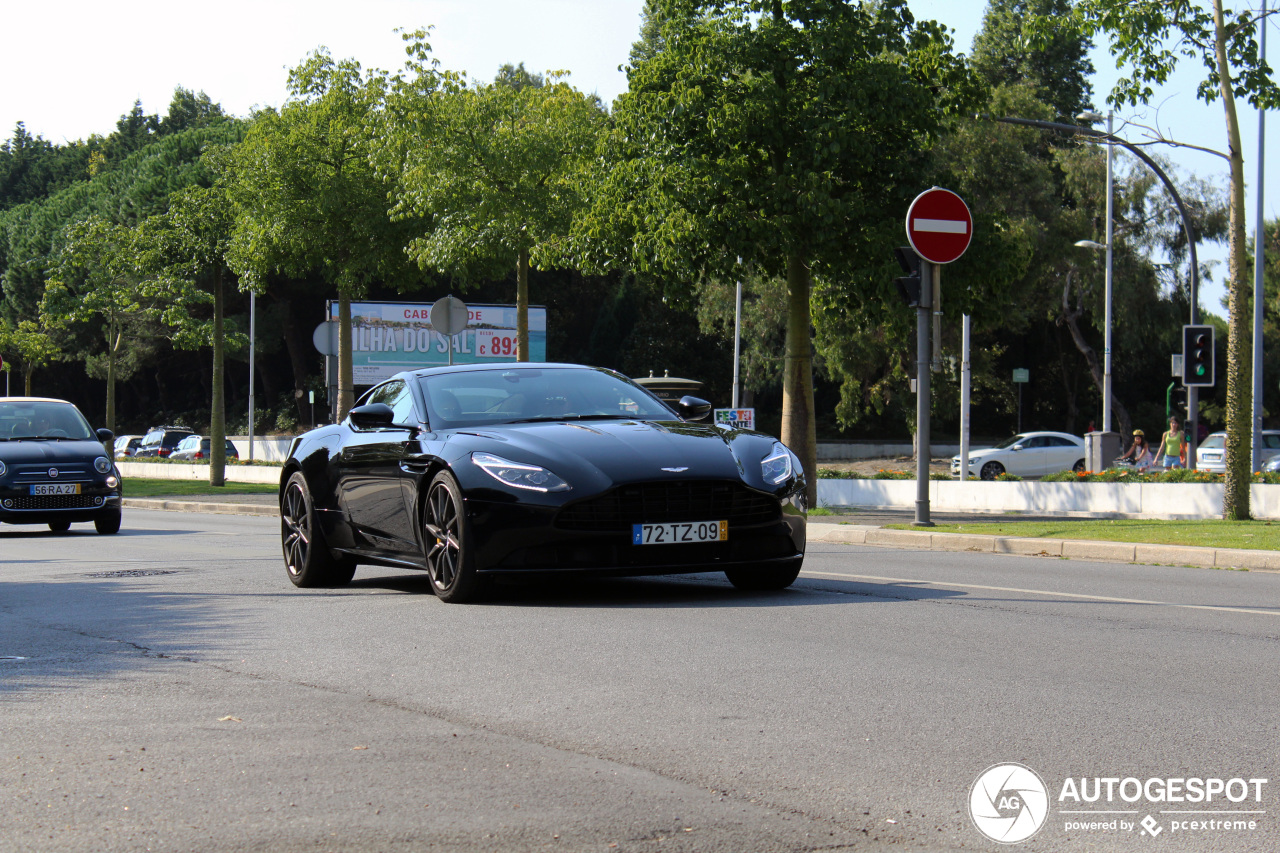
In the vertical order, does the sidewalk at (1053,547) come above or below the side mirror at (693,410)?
below

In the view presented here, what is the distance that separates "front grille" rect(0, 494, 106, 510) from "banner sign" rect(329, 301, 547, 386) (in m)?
34.4

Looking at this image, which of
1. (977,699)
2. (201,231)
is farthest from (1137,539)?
(201,231)

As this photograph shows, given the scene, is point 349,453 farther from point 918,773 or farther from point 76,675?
point 918,773

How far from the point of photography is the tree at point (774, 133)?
1984 centimetres

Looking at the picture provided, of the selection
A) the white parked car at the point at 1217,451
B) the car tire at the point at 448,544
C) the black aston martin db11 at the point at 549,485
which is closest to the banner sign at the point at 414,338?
the white parked car at the point at 1217,451

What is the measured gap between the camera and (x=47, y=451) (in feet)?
59.6

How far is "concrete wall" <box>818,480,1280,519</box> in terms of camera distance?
24188 mm

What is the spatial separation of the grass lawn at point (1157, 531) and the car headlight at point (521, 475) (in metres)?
7.43

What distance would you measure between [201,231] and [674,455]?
28.3 metres

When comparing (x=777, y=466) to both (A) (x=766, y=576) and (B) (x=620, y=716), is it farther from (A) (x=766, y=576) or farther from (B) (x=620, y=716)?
(B) (x=620, y=716)

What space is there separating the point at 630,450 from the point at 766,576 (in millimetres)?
1363

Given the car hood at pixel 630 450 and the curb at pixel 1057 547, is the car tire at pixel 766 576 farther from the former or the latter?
the curb at pixel 1057 547

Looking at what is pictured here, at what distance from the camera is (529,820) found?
12.6ft

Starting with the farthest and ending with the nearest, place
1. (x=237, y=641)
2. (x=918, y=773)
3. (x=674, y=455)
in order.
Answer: (x=674, y=455) < (x=237, y=641) < (x=918, y=773)
